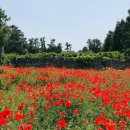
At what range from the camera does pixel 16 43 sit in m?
91.7

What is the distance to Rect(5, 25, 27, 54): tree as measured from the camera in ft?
293

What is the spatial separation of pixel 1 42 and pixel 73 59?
253 inches

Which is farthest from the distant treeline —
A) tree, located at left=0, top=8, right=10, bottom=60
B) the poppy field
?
the poppy field

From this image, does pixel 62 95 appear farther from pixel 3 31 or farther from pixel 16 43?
pixel 16 43

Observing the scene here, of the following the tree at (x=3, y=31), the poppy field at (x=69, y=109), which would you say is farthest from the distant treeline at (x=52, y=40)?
the poppy field at (x=69, y=109)

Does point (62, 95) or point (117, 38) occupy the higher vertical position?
point (117, 38)

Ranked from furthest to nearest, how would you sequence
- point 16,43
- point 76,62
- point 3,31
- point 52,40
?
point 52,40 → point 16,43 → point 76,62 → point 3,31

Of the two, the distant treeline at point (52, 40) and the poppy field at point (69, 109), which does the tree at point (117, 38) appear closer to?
the distant treeline at point (52, 40)

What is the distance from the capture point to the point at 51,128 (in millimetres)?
7832

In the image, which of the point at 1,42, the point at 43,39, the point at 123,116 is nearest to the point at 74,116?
the point at 123,116

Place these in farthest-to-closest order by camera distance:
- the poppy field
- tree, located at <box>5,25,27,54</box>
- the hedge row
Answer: tree, located at <box>5,25,27,54</box>
the hedge row
the poppy field

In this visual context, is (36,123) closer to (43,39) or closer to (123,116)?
(123,116)

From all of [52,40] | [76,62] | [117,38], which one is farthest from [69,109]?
[52,40]

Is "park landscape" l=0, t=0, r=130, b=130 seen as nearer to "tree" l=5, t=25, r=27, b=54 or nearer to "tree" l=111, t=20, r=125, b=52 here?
"tree" l=111, t=20, r=125, b=52
